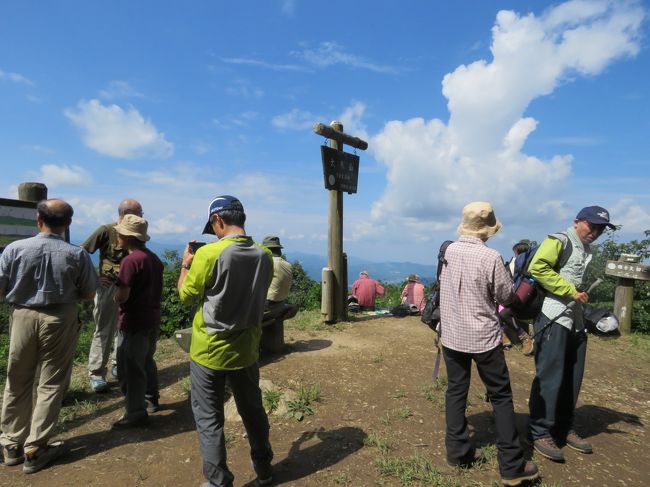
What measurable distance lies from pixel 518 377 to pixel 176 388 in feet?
14.0

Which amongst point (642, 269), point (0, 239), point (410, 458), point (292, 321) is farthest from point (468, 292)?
point (642, 269)

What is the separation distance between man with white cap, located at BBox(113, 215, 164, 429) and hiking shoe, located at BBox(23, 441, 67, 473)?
53 centimetres

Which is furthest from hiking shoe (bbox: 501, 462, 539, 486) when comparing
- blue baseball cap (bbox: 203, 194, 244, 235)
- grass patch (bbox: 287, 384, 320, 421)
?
blue baseball cap (bbox: 203, 194, 244, 235)

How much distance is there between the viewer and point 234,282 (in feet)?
9.12

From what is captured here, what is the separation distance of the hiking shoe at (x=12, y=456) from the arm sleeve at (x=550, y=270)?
170 inches

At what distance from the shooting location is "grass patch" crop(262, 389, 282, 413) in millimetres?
4223

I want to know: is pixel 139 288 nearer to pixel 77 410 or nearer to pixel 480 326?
pixel 77 410

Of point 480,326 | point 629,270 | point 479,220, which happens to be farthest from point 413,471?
point 629,270

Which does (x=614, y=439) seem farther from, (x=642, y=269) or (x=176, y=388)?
(x=642, y=269)

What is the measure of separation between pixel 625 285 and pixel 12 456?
389 inches

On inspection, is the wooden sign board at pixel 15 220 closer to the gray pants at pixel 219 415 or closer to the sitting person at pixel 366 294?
the gray pants at pixel 219 415

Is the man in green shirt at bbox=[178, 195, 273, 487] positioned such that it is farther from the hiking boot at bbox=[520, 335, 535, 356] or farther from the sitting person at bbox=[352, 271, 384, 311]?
the sitting person at bbox=[352, 271, 384, 311]

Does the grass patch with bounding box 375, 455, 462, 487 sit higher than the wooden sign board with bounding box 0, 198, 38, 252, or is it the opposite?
the wooden sign board with bounding box 0, 198, 38, 252

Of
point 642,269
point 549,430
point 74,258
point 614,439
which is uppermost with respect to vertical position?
point 74,258
